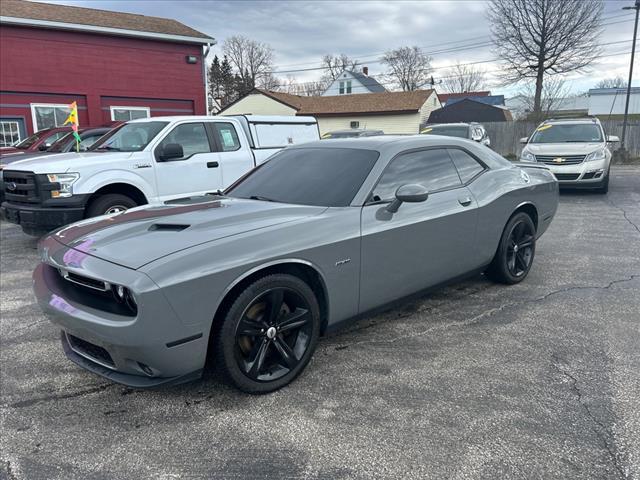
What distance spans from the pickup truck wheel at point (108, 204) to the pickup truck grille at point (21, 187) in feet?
2.12

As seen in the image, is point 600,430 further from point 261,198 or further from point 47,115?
point 47,115

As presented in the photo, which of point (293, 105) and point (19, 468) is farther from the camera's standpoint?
point (293, 105)

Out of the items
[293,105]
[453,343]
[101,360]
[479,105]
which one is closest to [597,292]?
[453,343]

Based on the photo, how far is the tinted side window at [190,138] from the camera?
7285 millimetres

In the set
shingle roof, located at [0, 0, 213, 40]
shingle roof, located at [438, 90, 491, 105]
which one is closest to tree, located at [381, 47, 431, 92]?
shingle roof, located at [438, 90, 491, 105]

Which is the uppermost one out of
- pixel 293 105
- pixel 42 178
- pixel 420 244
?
pixel 293 105

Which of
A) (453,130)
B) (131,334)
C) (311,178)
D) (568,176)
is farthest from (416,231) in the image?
(453,130)

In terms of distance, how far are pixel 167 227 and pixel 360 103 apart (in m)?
36.3

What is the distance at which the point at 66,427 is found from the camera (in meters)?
2.75

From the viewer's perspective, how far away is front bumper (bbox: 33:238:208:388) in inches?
98.0

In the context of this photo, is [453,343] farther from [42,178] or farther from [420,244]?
[42,178]

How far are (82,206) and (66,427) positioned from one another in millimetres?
4251

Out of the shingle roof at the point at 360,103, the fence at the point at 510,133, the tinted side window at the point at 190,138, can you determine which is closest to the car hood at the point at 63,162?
the tinted side window at the point at 190,138

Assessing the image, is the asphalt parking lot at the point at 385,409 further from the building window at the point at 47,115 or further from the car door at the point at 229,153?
the building window at the point at 47,115
